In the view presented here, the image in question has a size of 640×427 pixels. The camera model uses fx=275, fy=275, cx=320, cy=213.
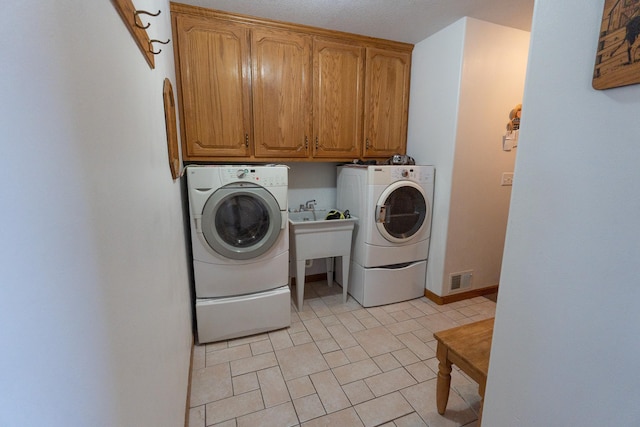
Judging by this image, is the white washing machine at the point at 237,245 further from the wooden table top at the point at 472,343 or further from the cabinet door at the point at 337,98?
the wooden table top at the point at 472,343

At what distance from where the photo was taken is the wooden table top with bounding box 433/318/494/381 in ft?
3.72

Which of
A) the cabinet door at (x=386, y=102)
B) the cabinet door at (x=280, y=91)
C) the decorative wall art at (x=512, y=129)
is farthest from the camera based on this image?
the cabinet door at (x=386, y=102)

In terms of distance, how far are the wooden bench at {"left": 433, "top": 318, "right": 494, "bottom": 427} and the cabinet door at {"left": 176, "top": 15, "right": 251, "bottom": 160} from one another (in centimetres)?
191

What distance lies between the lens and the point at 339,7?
1934 millimetres

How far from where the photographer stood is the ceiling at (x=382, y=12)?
6.18ft

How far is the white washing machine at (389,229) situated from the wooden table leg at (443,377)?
109 cm

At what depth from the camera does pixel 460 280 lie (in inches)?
101

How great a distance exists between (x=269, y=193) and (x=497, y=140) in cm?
202

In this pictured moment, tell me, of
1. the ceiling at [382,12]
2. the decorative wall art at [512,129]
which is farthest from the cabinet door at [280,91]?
the decorative wall art at [512,129]

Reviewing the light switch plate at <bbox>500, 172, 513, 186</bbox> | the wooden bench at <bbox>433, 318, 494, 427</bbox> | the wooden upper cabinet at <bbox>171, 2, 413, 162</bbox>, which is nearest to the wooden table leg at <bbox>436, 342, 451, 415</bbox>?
the wooden bench at <bbox>433, 318, 494, 427</bbox>

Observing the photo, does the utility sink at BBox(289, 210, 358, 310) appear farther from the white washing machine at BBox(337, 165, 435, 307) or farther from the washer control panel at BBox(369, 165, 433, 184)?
the washer control panel at BBox(369, 165, 433, 184)

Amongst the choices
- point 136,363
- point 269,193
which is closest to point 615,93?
point 136,363

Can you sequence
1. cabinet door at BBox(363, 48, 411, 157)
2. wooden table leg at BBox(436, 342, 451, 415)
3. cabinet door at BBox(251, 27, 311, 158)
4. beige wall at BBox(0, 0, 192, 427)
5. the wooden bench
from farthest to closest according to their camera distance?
cabinet door at BBox(363, 48, 411, 157), cabinet door at BBox(251, 27, 311, 158), wooden table leg at BBox(436, 342, 451, 415), the wooden bench, beige wall at BBox(0, 0, 192, 427)

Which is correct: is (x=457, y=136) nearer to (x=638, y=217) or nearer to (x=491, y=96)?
(x=491, y=96)
